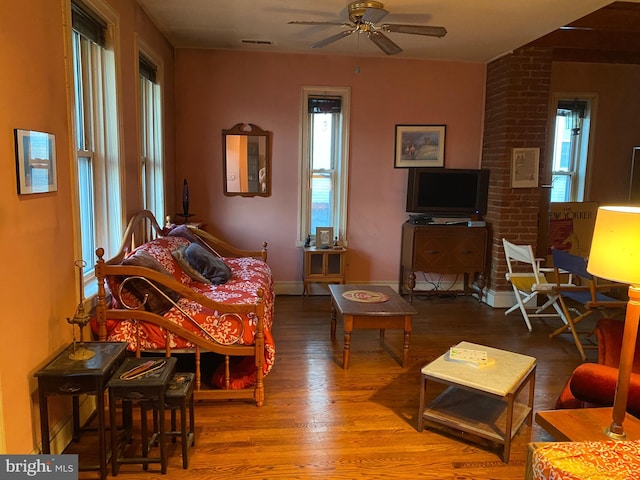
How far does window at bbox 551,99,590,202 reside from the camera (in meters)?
5.84

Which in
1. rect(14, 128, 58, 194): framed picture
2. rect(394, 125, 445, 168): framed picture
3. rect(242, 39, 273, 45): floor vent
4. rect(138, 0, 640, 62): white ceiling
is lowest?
rect(14, 128, 58, 194): framed picture

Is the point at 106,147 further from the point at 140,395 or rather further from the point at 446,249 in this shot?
the point at 446,249

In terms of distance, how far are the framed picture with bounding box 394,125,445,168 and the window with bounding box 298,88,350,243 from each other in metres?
0.63

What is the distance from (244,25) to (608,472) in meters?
4.15

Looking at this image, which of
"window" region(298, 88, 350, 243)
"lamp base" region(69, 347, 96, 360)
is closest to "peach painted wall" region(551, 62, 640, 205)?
"window" region(298, 88, 350, 243)

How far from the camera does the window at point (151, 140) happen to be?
4.08 m

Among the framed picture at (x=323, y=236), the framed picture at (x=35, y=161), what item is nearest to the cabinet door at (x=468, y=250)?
the framed picture at (x=323, y=236)

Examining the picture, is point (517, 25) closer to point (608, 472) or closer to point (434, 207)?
point (434, 207)

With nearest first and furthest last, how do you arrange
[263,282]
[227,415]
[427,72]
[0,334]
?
[0,334] → [227,415] → [263,282] → [427,72]

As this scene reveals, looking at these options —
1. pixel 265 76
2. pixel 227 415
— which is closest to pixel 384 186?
pixel 265 76

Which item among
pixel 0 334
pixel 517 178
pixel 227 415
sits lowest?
pixel 227 415

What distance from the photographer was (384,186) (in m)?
5.56

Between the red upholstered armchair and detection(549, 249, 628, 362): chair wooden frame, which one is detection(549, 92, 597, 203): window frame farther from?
the red upholstered armchair

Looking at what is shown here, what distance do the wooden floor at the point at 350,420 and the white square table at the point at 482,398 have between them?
107 mm
